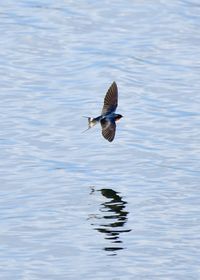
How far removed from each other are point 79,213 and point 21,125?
4.88 metres

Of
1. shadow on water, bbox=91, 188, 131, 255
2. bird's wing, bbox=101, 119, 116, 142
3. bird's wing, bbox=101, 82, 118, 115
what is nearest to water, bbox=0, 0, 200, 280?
shadow on water, bbox=91, 188, 131, 255

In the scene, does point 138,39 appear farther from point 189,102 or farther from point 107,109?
point 107,109

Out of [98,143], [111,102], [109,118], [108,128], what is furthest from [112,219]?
[98,143]

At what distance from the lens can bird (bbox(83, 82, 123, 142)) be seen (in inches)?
822

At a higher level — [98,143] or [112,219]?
[98,143]

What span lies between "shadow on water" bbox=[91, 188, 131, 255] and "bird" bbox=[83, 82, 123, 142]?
1.04 metres

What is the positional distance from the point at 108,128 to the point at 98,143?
2021 mm

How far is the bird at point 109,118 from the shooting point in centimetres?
2088

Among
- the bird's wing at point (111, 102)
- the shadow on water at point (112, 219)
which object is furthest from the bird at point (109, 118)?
the shadow on water at point (112, 219)

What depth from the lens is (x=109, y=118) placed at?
21359mm

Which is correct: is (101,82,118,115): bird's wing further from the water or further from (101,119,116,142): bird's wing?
the water

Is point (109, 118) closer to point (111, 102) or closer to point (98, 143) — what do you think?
point (111, 102)

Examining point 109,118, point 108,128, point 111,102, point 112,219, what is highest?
point 111,102

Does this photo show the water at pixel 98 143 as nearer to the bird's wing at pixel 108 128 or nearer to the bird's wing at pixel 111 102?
the bird's wing at pixel 108 128
